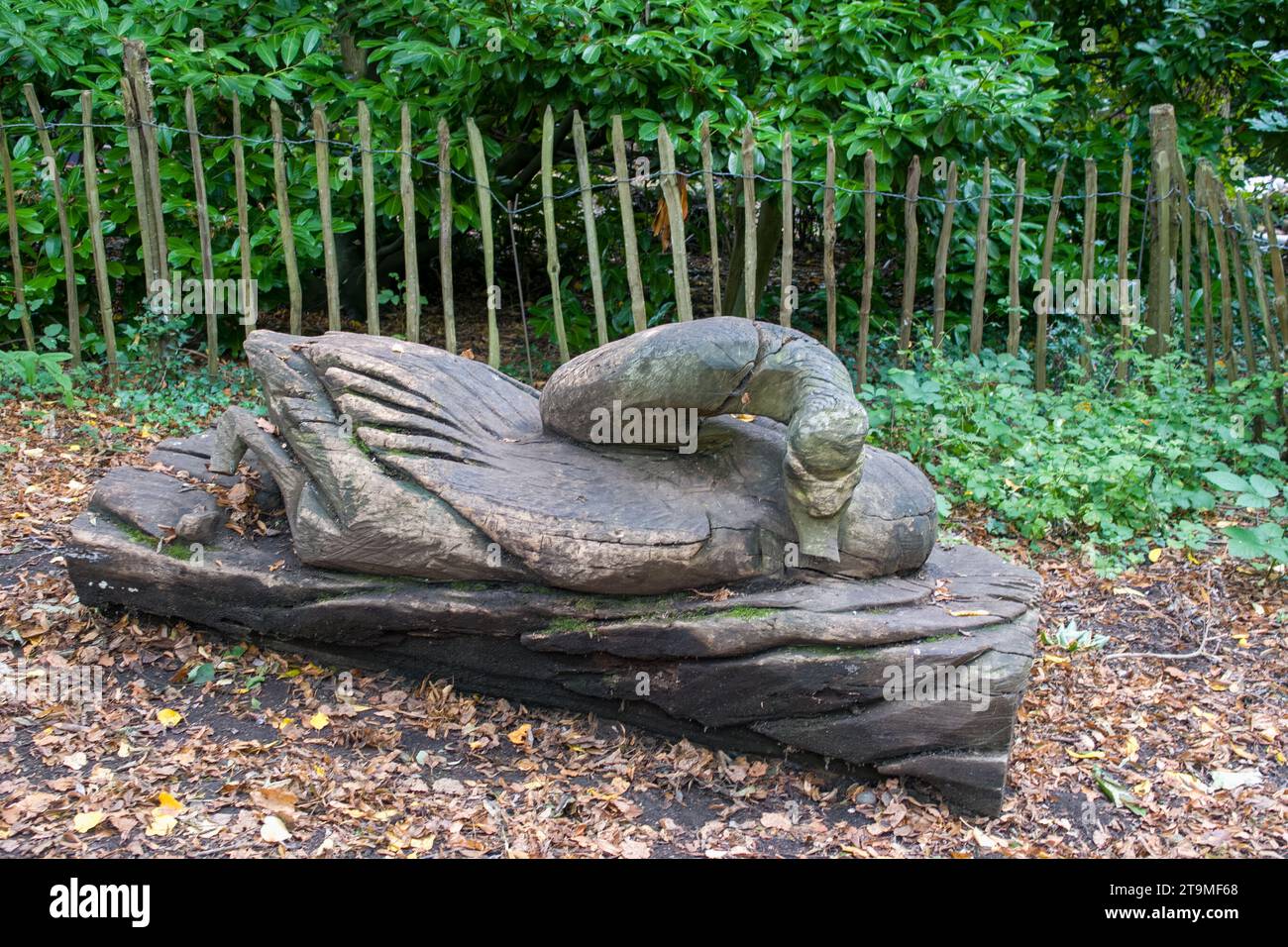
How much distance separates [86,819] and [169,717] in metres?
0.56

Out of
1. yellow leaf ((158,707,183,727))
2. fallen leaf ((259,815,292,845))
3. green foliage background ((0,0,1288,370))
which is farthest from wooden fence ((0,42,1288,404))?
fallen leaf ((259,815,292,845))

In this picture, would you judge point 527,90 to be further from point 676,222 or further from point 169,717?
point 169,717

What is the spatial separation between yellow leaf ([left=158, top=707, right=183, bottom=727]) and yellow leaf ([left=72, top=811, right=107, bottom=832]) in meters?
0.49

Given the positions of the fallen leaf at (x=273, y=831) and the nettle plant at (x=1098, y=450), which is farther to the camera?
the nettle plant at (x=1098, y=450)

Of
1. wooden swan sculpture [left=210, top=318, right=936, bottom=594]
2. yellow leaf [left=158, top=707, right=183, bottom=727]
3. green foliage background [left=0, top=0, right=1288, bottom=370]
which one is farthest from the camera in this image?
green foliage background [left=0, top=0, right=1288, bottom=370]

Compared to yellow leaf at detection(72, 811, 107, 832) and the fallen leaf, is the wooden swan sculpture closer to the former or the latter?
the fallen leaf

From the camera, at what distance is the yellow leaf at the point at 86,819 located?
3217 mm

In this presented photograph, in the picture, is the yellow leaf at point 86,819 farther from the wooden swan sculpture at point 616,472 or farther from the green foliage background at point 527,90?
the green foliage background at point 527,90

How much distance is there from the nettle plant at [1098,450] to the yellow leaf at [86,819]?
369cm

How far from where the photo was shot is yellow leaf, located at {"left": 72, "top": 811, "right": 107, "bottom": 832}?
3.22 m

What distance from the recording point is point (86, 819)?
10.6 feet

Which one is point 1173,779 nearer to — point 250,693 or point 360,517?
point 360,517

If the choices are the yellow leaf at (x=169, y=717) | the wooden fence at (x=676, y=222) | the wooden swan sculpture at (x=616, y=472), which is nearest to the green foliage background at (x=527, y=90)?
the wooden fence at (x=676, y=222)

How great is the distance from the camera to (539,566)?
3547mm
